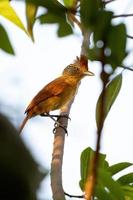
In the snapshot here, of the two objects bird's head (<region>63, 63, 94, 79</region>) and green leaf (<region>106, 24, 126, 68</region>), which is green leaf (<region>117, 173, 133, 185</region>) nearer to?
green leaf (<region>106, 24, 126, 68</region>)

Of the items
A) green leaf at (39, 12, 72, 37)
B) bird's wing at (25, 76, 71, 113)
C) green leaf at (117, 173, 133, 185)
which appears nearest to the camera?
green leaf at (39, 12, 72, 37)

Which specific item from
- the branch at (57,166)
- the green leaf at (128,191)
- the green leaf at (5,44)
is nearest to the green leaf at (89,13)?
the green leaf at (5,44)

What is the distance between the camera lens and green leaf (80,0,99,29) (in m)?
0.98

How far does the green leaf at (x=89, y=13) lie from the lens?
982mm

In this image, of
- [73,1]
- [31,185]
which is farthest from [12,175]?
[73,1]

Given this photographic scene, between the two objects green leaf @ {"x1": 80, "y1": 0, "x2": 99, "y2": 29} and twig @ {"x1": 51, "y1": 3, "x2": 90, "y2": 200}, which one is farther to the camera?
twig @ {"x1": 51, "y1": 3, "x2": 90, "y2": 200}

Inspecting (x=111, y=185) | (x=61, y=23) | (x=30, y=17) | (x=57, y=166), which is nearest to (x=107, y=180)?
(x=111, y=185)

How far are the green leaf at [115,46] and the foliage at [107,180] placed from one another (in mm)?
675

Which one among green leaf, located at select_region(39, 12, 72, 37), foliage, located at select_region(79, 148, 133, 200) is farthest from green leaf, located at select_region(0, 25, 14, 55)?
foliage, located at select_region(79, 148, 133, 200)

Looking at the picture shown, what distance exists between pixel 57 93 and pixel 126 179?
2221 mm

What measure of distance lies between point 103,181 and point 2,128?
1.01m

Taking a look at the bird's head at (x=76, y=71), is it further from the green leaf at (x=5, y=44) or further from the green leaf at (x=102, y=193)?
the green leaf at (x=5, y=44)

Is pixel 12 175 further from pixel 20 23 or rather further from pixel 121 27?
pixel 20 23

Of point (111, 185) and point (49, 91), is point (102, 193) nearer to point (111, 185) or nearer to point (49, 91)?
point (111, 185)
